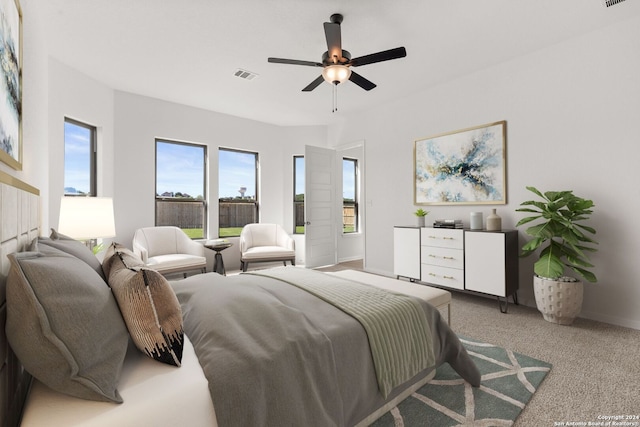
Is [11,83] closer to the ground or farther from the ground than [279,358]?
farther from the ground

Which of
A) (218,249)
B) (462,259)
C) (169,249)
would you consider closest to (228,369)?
(462,259)

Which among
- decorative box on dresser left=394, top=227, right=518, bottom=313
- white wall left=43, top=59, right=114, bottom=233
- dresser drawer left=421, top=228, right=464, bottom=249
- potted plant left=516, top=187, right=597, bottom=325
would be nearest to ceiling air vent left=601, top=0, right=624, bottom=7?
potted plant left=516, top=187, right=597, bottom=325

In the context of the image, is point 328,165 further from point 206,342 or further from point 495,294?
point 206,342

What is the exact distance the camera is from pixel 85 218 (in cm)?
271

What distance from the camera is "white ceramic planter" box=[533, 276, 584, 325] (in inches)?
109

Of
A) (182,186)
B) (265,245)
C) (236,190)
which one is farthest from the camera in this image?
(236,190)

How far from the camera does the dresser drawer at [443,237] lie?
11.7ft

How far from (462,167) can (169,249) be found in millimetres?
4326

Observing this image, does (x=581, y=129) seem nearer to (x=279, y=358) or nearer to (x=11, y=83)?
(x=279, y=358)

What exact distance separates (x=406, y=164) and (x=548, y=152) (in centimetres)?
179

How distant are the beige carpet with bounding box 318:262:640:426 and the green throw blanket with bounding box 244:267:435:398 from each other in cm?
60

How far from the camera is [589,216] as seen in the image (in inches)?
117

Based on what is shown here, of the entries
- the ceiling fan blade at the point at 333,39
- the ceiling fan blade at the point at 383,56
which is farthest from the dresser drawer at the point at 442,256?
the ceiling fan blade at the point at 333,39

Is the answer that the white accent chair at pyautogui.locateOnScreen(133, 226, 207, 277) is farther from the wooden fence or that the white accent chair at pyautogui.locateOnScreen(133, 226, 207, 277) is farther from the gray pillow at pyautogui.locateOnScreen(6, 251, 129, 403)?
the gray pillow at pyautogui.locateOnScreen(6, 251, 129, 403)
